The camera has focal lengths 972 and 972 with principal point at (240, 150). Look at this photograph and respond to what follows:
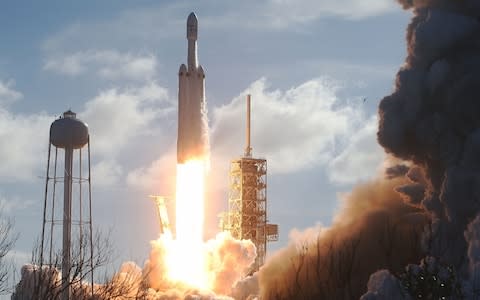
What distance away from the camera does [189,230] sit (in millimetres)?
71500

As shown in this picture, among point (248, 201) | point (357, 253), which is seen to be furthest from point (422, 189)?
point (248, 201)

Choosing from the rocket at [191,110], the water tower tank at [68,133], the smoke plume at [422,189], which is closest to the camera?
the smoke plume at [422,189]

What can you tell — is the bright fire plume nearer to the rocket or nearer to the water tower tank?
the rocket

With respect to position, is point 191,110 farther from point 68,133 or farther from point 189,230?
point 68,133

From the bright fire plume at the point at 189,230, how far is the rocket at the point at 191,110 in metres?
0.96

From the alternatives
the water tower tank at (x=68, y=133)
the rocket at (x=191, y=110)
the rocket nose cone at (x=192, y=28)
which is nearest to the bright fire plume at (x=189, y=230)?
the rocket at (x=191, y=110)

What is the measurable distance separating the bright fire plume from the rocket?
962 mm

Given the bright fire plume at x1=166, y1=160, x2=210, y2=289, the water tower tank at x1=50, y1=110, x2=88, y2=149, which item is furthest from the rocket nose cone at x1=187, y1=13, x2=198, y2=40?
the water tower tank at x1=50, y1=110, x2=88, y2=149

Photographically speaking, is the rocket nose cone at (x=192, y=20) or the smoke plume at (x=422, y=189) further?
the rocket nose cone at (x=192, y=20)

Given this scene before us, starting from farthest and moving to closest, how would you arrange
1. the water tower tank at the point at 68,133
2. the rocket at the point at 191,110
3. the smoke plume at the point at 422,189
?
the water tower tank at the point at 68,133 → the rocket at the point at 191,110 → the smoke plume at the point at 422,189

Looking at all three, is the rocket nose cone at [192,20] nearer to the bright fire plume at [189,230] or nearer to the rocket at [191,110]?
the rocket at [191,110]

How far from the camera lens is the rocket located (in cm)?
6956

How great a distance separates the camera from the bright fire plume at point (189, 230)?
228 ft

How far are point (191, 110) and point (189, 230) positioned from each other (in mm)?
8929
